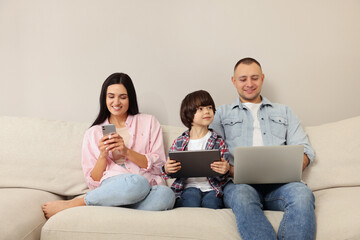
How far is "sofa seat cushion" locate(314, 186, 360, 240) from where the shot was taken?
1.35 metres

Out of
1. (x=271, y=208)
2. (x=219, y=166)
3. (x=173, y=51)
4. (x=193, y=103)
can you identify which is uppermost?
(x=173, y=51)

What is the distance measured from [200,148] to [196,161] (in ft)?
0.81

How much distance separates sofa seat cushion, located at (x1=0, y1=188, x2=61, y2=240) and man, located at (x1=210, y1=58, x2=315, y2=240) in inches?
35.9

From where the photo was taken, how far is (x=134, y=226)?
1.40 m

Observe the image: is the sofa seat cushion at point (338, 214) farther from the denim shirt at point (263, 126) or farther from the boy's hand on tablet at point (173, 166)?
the boy's hand on tablet at point (173, 166)

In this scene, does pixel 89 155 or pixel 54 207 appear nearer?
pixel 54 207

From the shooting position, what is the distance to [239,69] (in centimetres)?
209

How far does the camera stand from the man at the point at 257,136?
152cm

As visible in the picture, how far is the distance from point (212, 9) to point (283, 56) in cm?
61

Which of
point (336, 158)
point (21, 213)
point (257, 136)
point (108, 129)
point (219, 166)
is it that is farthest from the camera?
point (257, 136)

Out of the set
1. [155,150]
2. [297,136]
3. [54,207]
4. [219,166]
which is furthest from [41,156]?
[297,136]

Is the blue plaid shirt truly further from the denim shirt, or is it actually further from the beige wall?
the beige wall

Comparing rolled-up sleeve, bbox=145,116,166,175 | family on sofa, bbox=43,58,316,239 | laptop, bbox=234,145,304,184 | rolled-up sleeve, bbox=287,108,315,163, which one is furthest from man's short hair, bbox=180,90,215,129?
rolled-up sleeve, bbox=287,108,315,163

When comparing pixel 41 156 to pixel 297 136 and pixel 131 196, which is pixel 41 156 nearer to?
pixel 131 196
